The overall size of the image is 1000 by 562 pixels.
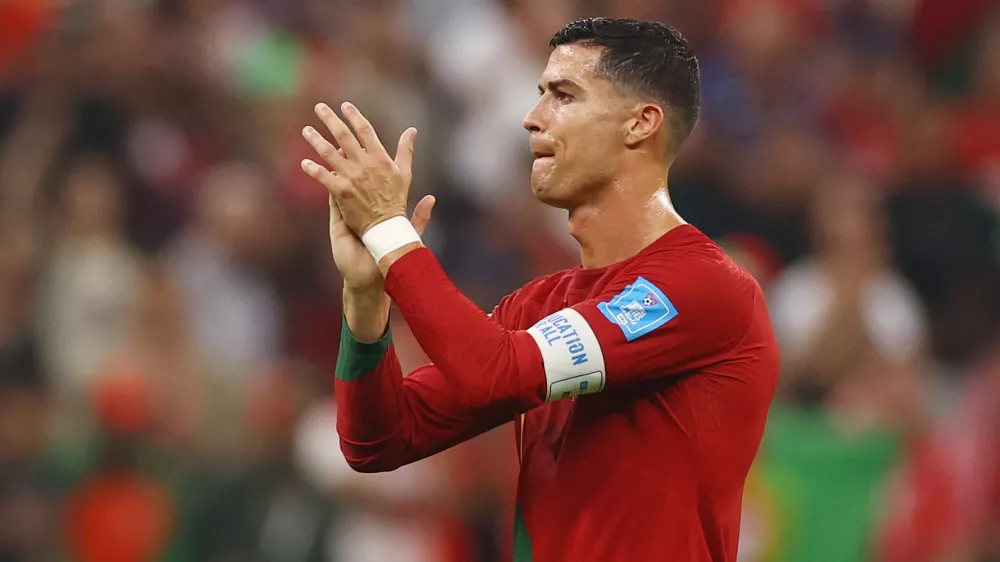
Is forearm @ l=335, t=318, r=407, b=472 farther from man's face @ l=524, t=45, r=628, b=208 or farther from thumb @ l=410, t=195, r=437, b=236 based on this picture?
man's face @ l=524, t=45, r=628, b=208

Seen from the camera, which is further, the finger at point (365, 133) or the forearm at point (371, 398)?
the forearm at point (371, 398)

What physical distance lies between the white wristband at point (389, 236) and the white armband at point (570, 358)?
348 mm

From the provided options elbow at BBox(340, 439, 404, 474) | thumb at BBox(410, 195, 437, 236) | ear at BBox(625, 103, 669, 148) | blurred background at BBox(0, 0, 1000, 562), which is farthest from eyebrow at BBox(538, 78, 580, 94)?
blurred background at BBox(0, 0, 1000, 562)

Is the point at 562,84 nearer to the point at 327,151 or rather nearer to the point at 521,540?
the point at 327,151

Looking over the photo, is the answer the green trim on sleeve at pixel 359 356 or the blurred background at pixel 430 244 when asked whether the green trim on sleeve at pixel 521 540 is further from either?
the blurred background at pixel 430 244

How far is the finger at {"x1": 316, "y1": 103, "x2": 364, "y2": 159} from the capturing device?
10.8ft

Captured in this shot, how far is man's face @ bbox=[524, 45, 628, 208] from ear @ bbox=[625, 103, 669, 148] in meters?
0.02

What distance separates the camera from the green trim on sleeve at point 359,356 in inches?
137

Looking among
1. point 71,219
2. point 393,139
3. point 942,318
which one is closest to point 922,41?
point 942,318

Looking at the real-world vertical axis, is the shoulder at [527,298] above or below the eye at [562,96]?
below

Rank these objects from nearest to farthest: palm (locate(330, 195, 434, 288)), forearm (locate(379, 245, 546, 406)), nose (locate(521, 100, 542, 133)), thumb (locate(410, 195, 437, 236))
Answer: forearm (locate(379, 245, 546, 406)) → palm (locate(330, 195, 434, 288)) → thumb (locate(410, 195, 437, 236)) → nose (locate(521, 100, 542, 133))

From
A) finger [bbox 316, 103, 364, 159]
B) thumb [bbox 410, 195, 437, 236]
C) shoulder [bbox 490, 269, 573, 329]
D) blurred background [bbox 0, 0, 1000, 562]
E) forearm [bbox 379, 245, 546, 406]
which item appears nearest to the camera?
forearm [bbox 379, 245, 546, 406]

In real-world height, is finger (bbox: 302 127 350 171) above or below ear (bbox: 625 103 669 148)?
above

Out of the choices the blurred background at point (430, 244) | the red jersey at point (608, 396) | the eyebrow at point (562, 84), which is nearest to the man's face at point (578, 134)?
the eyebrow at point (562, 84)
